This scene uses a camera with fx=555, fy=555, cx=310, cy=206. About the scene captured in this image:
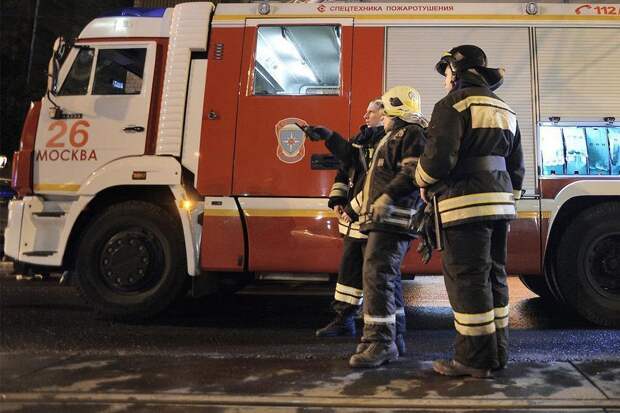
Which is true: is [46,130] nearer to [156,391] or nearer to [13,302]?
[13,302]

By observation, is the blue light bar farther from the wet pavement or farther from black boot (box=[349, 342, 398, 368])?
black boot (box=[349, 342, 398, 368])

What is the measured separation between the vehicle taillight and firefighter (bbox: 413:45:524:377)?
12.7ft

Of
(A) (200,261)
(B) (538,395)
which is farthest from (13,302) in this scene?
(B) (538,395)

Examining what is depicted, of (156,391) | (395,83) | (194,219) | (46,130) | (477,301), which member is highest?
(395,83)

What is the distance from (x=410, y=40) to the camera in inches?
201

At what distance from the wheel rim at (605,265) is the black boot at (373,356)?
2330 mm

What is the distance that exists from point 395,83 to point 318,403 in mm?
3084

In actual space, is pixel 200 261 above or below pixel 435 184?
below

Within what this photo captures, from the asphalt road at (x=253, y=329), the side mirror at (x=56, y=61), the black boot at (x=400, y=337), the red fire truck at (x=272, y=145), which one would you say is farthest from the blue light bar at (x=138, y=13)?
the black boot at (x=400, y=337)

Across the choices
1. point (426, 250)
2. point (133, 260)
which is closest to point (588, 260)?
point (426, 250)

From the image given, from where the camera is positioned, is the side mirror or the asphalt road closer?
the asphalt road

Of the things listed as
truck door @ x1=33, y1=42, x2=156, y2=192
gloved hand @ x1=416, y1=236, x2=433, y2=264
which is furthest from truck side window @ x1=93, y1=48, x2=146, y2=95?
gloved hand @ x1=416, y1=236, x2=433, y2=264

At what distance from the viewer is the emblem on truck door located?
5012 millimetres

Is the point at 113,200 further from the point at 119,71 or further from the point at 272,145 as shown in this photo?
the point at 272,145
